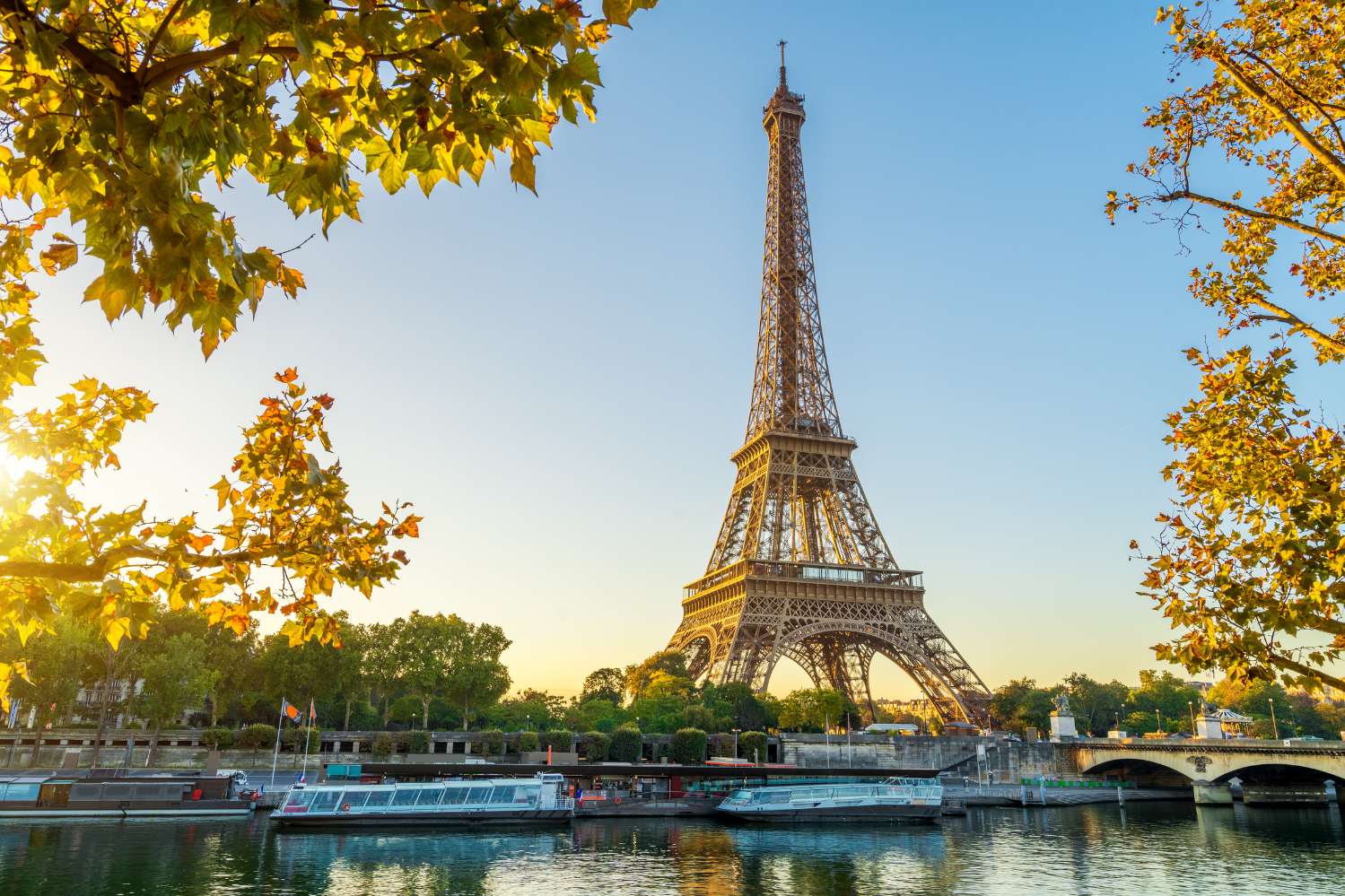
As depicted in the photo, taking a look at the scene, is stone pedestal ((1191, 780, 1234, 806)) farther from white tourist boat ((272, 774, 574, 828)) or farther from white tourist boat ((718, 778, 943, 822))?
white tourist boat ((272, 774, 574, 828))

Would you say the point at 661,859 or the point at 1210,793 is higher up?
the point at 661,859

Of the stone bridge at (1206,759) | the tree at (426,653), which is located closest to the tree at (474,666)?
the tree at (426,653)

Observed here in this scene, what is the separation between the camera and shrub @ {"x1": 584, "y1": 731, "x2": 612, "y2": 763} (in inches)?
2347

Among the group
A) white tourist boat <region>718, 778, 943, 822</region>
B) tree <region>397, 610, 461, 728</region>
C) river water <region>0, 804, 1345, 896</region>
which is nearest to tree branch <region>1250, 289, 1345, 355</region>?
river water <region>0, 804, 1345, 896</region>

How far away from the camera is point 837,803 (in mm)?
47062

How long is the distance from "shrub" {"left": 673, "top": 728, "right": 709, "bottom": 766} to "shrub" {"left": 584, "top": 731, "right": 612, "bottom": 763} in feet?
16.3

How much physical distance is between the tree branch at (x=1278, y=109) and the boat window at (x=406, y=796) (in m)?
44.3

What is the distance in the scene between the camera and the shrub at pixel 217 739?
55.5 m

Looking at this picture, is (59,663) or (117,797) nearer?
(117,797)

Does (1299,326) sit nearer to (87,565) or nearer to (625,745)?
(87,565)

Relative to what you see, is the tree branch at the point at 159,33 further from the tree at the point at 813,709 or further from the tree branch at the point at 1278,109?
the tree at the point at 813,709

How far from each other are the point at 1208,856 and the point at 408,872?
109 ft

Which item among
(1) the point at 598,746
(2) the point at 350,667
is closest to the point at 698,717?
(1) the point at 598,746

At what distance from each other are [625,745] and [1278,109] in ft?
188
